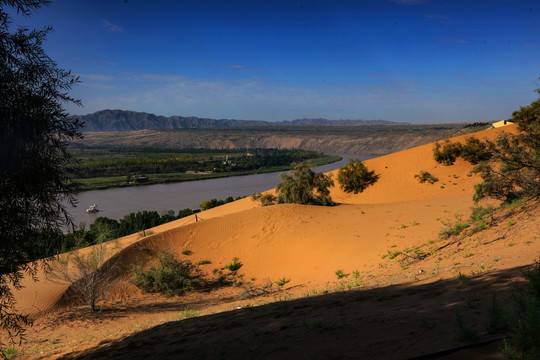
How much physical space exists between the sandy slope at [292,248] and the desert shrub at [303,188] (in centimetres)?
209

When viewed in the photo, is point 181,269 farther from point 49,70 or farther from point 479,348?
point 479,348

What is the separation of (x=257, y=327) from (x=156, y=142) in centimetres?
20326

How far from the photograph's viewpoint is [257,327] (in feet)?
17.2

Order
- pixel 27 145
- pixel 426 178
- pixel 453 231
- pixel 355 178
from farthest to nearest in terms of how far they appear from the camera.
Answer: pixel 355 178
pixel 426 178
pixel 453 231
pixel 27 145

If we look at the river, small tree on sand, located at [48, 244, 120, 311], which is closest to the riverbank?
the river

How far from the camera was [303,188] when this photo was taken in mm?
20359

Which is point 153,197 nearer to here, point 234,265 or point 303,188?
point 303,188

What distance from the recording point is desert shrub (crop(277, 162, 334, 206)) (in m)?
20.1

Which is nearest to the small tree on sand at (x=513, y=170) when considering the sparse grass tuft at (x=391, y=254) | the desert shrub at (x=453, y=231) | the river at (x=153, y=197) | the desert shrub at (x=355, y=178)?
the desert shrub at (x=453, y=231)

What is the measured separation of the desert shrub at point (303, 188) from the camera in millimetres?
20141

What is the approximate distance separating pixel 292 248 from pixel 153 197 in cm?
4280

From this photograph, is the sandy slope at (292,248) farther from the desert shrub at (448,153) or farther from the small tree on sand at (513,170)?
the desert shrub at (448,153)

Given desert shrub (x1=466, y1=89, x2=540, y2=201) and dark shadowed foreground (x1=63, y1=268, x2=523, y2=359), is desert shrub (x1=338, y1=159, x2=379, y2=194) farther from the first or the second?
dark shadowed foreground (x1=63, y1=268, x2=523, y2=359)

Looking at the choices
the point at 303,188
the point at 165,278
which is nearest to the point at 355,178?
the point at 303,188
